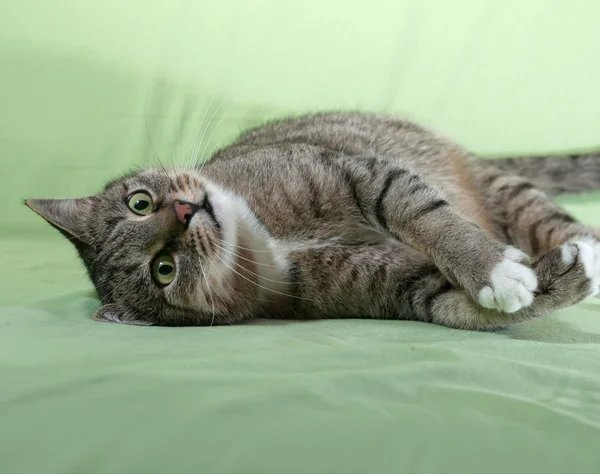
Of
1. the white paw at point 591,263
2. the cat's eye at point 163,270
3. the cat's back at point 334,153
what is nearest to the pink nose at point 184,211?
the cat's eye at point 163,270

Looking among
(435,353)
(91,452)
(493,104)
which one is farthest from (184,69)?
(91,452)

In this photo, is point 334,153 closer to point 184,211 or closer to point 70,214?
point 184,211

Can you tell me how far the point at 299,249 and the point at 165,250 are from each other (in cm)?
37

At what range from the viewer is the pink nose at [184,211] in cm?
162

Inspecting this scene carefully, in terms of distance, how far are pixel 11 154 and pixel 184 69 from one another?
89 cm

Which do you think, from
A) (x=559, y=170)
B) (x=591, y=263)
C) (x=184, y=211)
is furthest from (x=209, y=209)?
(x=559, y=170)

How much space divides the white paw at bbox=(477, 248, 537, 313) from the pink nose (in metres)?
0.74

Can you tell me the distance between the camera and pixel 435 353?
1.18 meters

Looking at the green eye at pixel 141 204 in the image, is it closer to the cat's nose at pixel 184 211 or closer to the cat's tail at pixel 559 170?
the cat's nose at pixel 184 211

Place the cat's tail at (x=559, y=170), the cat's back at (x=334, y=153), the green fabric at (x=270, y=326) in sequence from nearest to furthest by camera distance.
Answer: the green fabric at (x=270, y=326) < the cat's back at (x=334, y=153) < the cat's tail at (x=559, y=170)

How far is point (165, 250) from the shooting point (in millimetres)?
1642

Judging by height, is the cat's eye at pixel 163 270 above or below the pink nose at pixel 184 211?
below

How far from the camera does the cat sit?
149 cm

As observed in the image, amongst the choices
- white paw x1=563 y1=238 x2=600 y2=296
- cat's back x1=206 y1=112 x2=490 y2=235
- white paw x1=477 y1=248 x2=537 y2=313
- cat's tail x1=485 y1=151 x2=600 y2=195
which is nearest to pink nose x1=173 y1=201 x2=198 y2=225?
cat's back x1=206 y1=112 x2=490 y2=235
